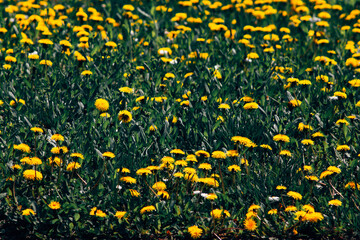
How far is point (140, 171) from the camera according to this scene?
10.9 ft

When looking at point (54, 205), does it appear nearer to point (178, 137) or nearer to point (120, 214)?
point (120, 214)

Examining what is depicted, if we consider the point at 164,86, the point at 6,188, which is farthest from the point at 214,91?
the point at 6,188

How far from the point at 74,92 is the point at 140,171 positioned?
1664 mm

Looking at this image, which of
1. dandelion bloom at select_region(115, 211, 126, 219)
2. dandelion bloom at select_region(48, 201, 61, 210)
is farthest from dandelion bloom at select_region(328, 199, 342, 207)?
dandelion bloom at select_region(48, 201, 61, 210)

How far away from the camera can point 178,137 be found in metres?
4.20

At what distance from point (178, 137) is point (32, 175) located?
1343mm

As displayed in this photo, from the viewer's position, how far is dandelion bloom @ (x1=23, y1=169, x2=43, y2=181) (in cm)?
329

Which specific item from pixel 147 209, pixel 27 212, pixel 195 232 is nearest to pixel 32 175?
pixel 27 212

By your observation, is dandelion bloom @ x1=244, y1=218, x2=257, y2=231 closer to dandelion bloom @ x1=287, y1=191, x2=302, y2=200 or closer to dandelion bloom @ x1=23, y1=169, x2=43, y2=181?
dandelion bloom @ x1=287, y1=191, x2=302, y2=200

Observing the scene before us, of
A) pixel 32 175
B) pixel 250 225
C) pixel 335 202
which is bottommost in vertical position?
pixel 250 225

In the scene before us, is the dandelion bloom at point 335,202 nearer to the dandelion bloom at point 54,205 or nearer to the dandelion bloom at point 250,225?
the dandelion bloom at point 250,225

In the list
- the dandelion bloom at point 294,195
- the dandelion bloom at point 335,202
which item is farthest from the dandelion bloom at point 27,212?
the dandelion bloom at point 335,202

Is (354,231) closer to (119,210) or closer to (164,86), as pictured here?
(119,210)

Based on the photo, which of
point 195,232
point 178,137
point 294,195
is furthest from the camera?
point 178,137
